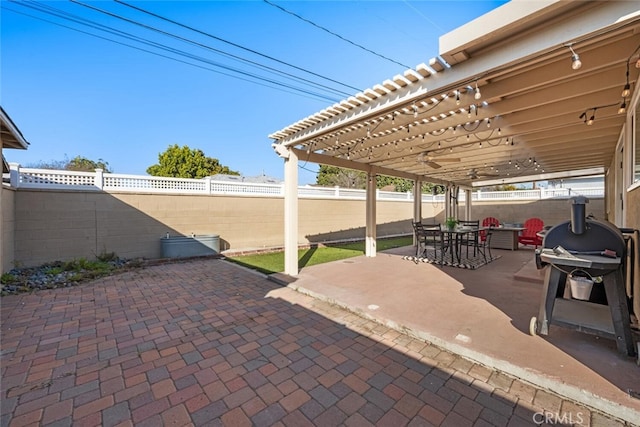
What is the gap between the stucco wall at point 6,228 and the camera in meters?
4.73

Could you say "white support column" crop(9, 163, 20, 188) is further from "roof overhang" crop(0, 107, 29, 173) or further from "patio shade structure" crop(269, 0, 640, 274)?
"patio shade structure" crop(269, 0, 640, 274)

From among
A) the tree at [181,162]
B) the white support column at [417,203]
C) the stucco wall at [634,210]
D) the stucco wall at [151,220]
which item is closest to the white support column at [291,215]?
the stucco wall at [151,220]

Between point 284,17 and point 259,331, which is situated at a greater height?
point 284,17

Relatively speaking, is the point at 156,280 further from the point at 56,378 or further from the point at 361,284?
the point at 361,284

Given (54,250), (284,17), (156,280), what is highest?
(284,17)

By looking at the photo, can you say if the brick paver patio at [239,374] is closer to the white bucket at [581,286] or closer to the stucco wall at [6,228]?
the white bucket at [581,286]

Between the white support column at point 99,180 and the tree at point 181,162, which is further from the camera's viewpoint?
the tree at point 181,162

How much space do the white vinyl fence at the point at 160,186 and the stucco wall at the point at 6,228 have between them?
21.6 inches

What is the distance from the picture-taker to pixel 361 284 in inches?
186

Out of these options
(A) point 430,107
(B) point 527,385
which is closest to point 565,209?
(A) point 430,107

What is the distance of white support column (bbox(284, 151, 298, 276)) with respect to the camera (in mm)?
5449

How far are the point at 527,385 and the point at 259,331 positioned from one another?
251cm

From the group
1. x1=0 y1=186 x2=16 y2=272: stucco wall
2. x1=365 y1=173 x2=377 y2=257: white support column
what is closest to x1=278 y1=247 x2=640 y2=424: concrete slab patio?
x1=365 y1=173 x2=377 y2=257: white support column

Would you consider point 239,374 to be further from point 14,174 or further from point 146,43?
point 146,43
